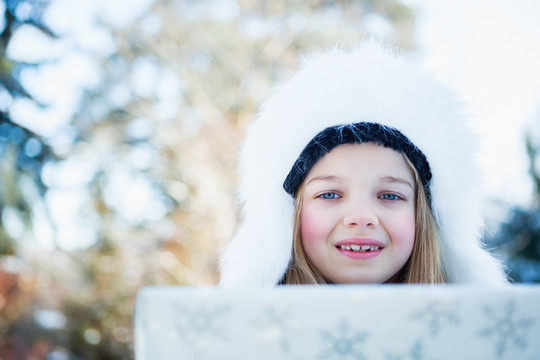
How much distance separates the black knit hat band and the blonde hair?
0.02 metres

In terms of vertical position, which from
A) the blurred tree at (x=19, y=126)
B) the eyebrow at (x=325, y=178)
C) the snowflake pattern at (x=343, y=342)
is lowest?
the snowflake pattern at (x=343, y=342)

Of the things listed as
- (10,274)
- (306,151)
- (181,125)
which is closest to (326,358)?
(306,151)

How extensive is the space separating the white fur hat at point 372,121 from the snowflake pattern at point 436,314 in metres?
0.64

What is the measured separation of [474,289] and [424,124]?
72cm

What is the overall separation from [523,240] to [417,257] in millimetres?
6408

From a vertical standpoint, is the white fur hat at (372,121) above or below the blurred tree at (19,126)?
below

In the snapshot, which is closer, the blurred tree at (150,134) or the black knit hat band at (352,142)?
the black knit hat band at (352,142)

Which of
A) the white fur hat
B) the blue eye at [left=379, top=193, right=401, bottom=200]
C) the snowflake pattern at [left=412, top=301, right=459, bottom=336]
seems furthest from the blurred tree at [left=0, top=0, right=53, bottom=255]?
the snowflake pattern at [left=412, top=301, right=459, bottom=336]

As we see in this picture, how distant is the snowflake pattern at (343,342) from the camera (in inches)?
25.1

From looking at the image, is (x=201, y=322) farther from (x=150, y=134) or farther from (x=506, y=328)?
(x=150, y=134)

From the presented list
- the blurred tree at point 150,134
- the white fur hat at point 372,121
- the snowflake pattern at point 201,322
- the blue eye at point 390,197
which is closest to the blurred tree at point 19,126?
the blurred tree at point 150,134

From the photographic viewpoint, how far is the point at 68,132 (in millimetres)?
8188

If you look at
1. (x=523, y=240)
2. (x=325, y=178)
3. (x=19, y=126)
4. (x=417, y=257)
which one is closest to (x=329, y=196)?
(x=325, y=178)

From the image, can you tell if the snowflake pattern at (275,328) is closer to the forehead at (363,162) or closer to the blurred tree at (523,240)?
the forehead at (363,162)
